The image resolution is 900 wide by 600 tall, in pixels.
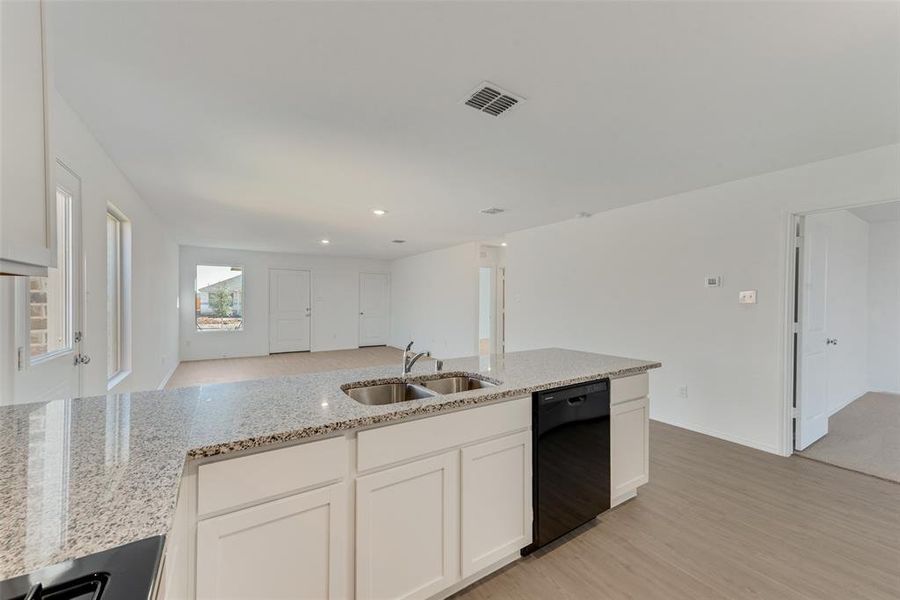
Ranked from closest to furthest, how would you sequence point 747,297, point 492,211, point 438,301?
point 747,297 → point 492,211 → point 438,301

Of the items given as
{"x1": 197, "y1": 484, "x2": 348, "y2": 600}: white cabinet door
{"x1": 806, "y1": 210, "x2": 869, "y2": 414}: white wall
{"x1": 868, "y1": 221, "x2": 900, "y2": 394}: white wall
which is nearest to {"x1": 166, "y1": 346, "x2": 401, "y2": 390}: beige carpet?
{"x1": 197, "y1": 484, "x2": 348, "y2": 600}: white cabinet door

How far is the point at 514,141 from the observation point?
252 centimetres

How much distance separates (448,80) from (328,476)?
1848 mm

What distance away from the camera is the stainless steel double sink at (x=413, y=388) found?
1.90 metres

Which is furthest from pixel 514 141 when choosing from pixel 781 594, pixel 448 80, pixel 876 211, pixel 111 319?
pixel 876 211

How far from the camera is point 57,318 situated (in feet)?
7.06

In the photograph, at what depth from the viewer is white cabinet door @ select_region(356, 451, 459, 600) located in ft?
4.55

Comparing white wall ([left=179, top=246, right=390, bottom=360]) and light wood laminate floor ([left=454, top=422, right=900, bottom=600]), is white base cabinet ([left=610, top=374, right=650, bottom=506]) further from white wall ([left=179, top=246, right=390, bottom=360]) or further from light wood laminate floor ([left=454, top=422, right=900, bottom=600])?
white wall ([left=179, top=246, right=390, bottom=360])

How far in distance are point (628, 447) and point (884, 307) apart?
548 centimetres

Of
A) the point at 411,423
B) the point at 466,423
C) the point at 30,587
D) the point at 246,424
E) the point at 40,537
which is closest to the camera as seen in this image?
the point at 30,587

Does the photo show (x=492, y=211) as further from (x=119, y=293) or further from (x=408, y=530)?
(x=119, y=293)

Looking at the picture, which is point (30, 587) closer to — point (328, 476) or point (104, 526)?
point (104, 526)

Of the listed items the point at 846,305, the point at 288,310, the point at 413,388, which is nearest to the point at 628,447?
the point at 413,388

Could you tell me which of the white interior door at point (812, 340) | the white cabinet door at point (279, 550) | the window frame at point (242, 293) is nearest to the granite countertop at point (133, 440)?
the white cabinet door at point (279, 550)
